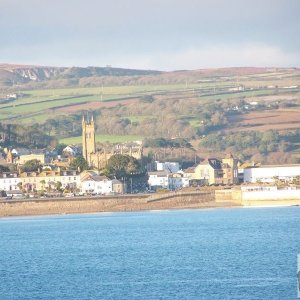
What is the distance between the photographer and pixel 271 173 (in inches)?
4852

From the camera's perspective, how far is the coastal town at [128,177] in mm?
110538

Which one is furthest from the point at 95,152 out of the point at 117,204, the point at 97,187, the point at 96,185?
the point at 117,204

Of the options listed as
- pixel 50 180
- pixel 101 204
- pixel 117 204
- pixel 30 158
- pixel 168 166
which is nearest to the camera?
pixel 101 204

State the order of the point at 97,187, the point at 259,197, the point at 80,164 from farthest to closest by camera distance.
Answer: the point at 80,164, the point at 97,187, the point at 259,197

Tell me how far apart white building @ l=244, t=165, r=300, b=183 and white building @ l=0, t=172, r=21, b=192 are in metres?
19.3

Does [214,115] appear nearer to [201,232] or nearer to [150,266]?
[201,232]

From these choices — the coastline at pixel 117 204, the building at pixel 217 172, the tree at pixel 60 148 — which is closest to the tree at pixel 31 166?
the building at pixel 217 172

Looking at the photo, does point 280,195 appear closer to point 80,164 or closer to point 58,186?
point 58,186

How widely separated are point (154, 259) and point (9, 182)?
6536cm

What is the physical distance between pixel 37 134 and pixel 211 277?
113m

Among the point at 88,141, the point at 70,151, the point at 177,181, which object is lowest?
the point at 177,181

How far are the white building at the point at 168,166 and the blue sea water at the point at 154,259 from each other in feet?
149

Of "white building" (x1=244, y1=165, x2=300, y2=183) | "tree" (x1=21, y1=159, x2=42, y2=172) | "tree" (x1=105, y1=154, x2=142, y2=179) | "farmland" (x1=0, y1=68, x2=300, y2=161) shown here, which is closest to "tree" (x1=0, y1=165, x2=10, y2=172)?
"tree" (x1=21, y1=159, x2=42, y2=172)

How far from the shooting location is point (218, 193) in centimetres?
10788
